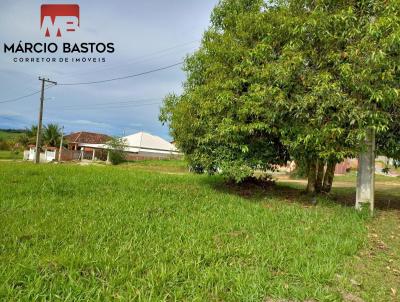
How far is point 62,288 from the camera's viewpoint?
321cm

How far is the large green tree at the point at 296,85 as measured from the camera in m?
7.16

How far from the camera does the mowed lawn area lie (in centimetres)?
338

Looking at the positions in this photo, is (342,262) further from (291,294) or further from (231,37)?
(231,37)

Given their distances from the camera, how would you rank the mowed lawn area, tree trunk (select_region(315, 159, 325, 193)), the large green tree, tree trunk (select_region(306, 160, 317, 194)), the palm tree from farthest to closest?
the palm tree, tree trunk (select_region(315, 159, 325, 193)), tree trunk (select_region(306, 160, 317, 194)), the large green tree, the mowed lawn area

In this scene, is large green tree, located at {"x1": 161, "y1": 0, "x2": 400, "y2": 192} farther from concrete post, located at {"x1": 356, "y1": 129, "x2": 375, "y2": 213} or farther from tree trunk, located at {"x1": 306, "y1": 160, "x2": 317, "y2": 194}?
concrete post, located at {"x1": 356, "y1": 129, "x2": 375, "y2": 213}

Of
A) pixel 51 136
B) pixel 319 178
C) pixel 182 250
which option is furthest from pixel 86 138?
pixel 182 250

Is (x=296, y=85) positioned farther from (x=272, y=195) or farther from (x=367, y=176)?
(x=272, y=195)

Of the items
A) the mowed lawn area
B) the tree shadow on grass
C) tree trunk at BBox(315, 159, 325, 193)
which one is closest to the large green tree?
tree trunk at BBox(315, 159, 325, 193)

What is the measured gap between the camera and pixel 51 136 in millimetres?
48406

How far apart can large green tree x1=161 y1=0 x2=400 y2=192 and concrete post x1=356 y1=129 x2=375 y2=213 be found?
1.70 ft

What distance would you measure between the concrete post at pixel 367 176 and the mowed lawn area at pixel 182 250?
0.47m

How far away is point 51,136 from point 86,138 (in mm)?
6238

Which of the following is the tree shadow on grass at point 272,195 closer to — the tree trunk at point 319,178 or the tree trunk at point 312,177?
the tree trunk at point 312,177

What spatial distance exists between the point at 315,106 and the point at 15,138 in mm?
55899
